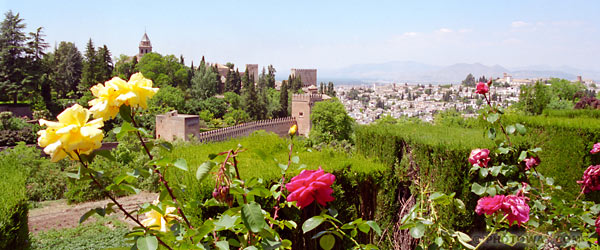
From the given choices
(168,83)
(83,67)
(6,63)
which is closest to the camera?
(6,63)

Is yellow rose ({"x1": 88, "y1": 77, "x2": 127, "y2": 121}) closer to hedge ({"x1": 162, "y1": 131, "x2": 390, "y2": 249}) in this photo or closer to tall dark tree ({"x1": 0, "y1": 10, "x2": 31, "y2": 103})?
hedge ({"x1": 162, "y1": 131, "x2": 390, "y2": 249})

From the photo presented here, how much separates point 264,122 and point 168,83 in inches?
702

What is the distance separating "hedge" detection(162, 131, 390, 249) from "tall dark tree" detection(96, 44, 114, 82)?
114ft

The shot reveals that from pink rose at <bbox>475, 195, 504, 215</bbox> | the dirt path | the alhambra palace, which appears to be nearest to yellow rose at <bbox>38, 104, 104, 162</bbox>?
pink rose at <bbox>475, 195, 504, 215</bbox>

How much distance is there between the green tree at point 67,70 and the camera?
38.3 metres

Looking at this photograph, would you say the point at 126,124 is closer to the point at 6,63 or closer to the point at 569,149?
the point at 569,149

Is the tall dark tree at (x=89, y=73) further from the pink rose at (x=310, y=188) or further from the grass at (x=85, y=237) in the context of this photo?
the pink rose at (x=310, y=188)

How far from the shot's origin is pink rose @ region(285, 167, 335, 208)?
1.32 m

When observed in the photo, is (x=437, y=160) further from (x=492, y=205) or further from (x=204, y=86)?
(x=204, y=86)

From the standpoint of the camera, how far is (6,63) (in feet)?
99.2

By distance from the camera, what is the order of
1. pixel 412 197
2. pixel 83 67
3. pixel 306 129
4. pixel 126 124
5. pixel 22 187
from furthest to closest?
pixel 306 129 < pixel 83 67 < pixel 412 197 < pixel 22 187 < pixel 126 124

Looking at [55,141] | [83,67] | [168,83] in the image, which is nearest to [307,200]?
[55,141]

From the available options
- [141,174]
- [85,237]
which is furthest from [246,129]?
[141,174]

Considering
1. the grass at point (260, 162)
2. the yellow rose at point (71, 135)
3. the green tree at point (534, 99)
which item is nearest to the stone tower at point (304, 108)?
the green tree at point (534, 99)
